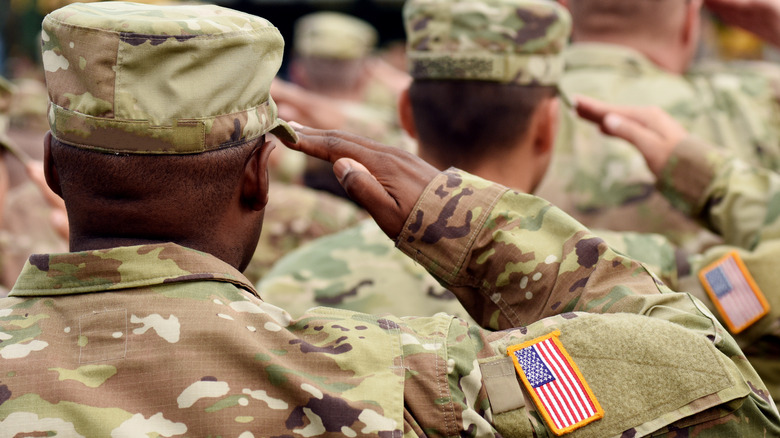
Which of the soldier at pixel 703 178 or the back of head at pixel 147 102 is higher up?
the back of head at pixel 147 102

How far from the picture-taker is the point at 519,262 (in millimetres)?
1756

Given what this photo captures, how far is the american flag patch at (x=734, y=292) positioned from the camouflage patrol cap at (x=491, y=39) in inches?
30.7

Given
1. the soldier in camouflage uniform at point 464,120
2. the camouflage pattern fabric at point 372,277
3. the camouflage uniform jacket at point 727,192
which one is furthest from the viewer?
the camouflage uniform jacket at point 727,192

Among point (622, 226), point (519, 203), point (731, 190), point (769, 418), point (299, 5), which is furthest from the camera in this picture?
point (299, 5)

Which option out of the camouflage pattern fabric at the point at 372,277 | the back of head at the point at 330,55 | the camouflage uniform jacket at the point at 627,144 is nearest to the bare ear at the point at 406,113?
the camouflage pattern fabric at the point at 372,277

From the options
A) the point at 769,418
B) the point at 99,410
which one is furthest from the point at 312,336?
the point at 769,418

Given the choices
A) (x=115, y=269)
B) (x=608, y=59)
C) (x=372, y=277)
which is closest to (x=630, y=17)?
(x=608, y=59)

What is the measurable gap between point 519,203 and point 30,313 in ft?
3.18

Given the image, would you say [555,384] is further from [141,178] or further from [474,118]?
[474,118]

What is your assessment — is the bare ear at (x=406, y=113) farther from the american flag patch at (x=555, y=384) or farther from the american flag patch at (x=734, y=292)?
the american flag patch at (x=555, y=384)

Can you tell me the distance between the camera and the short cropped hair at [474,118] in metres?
2.64

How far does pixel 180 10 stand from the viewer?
1512 mm

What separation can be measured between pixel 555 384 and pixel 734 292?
1.01 metres

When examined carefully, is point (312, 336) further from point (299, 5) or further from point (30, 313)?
point (299, 5)
